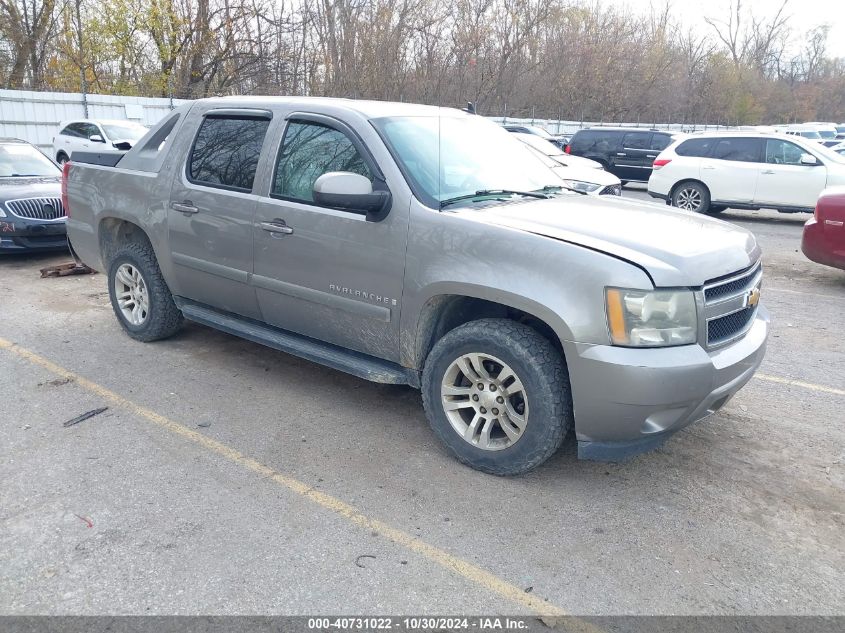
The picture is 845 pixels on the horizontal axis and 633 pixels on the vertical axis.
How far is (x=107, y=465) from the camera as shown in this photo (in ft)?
12.4

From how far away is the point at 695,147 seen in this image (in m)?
14.3

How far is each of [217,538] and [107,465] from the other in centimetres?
102

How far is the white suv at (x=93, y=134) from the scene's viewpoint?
56.4ft

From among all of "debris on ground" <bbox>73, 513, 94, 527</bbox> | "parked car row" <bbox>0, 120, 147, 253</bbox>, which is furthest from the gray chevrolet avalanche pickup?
A: "parked car row" <bbox>0, 120, 147, 253</bbox>

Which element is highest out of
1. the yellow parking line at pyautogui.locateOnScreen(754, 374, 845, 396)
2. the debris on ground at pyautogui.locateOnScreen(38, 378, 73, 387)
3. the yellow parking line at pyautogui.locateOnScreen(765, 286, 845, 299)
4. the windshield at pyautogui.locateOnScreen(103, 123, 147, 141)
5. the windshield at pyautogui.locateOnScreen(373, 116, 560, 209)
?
the windshield at pyautogui.locateOnScreen(103, 123, 147, 141)

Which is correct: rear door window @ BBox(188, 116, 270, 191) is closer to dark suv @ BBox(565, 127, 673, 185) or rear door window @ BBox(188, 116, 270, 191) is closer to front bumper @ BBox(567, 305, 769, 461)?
front bumper @ BBox(567, 305, 769, 461)

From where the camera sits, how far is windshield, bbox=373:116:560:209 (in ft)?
13.2

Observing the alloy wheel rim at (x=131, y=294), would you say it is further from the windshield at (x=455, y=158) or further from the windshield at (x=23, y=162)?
the windshield at (x=23, y=162)

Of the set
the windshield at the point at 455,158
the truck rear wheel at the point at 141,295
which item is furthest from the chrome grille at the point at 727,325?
the truck rear wheel at the point at 141,295

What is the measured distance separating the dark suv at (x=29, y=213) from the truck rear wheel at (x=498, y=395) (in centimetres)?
679

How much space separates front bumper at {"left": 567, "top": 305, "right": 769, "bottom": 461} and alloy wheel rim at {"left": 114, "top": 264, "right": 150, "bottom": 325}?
375 centimetres

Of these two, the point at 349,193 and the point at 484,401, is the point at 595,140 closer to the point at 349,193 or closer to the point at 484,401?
the point at 349,193

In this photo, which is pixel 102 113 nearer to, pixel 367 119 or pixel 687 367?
pixel 367 119

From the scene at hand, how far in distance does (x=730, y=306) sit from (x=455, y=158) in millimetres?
1796
